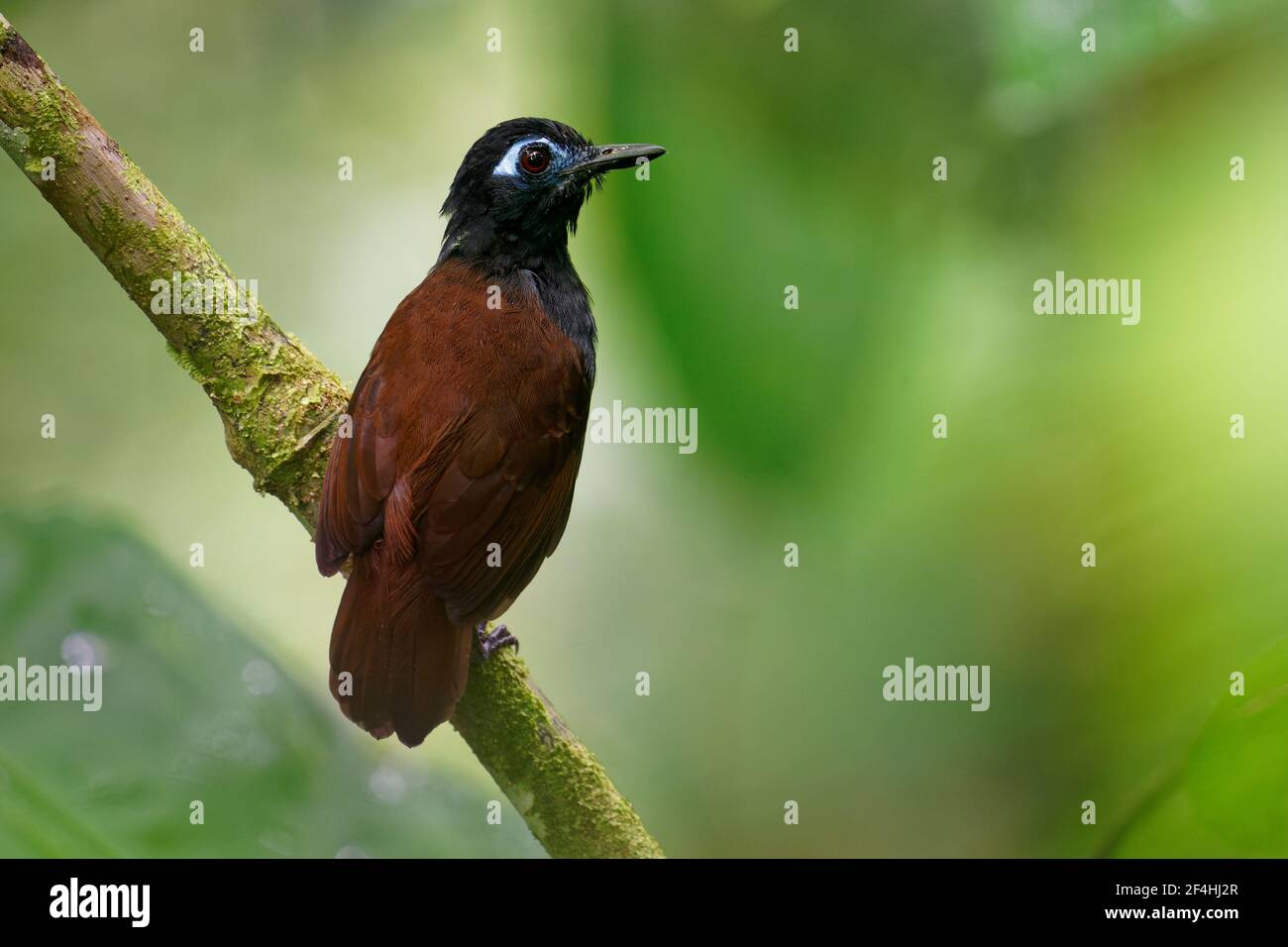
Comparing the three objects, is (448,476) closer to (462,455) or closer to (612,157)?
(462,455)

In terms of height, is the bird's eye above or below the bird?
above

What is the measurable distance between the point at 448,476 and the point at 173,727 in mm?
818

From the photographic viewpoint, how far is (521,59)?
10.4 ft

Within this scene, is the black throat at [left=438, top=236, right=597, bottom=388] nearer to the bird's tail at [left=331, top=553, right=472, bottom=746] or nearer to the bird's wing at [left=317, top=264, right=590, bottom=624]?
the bird's wing at [left=317, top=264, right=590, bottom=624]

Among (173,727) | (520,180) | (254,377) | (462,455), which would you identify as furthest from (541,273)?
(173,727)

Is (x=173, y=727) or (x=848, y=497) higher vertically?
(x=848, y=497)

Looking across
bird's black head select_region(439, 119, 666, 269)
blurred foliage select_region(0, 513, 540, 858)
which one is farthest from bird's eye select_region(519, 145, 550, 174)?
blurred foliage select_region(0, 513, 540, 858)

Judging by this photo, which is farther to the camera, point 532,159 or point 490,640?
point 532,159

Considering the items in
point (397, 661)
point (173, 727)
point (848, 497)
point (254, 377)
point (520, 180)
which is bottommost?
point (173, 727)

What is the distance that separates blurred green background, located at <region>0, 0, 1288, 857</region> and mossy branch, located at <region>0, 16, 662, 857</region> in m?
0.33

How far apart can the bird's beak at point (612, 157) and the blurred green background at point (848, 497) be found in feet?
0.19

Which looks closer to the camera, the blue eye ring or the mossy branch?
the mossy branch

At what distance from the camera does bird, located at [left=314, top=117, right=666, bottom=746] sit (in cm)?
192

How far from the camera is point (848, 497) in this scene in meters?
2.39
